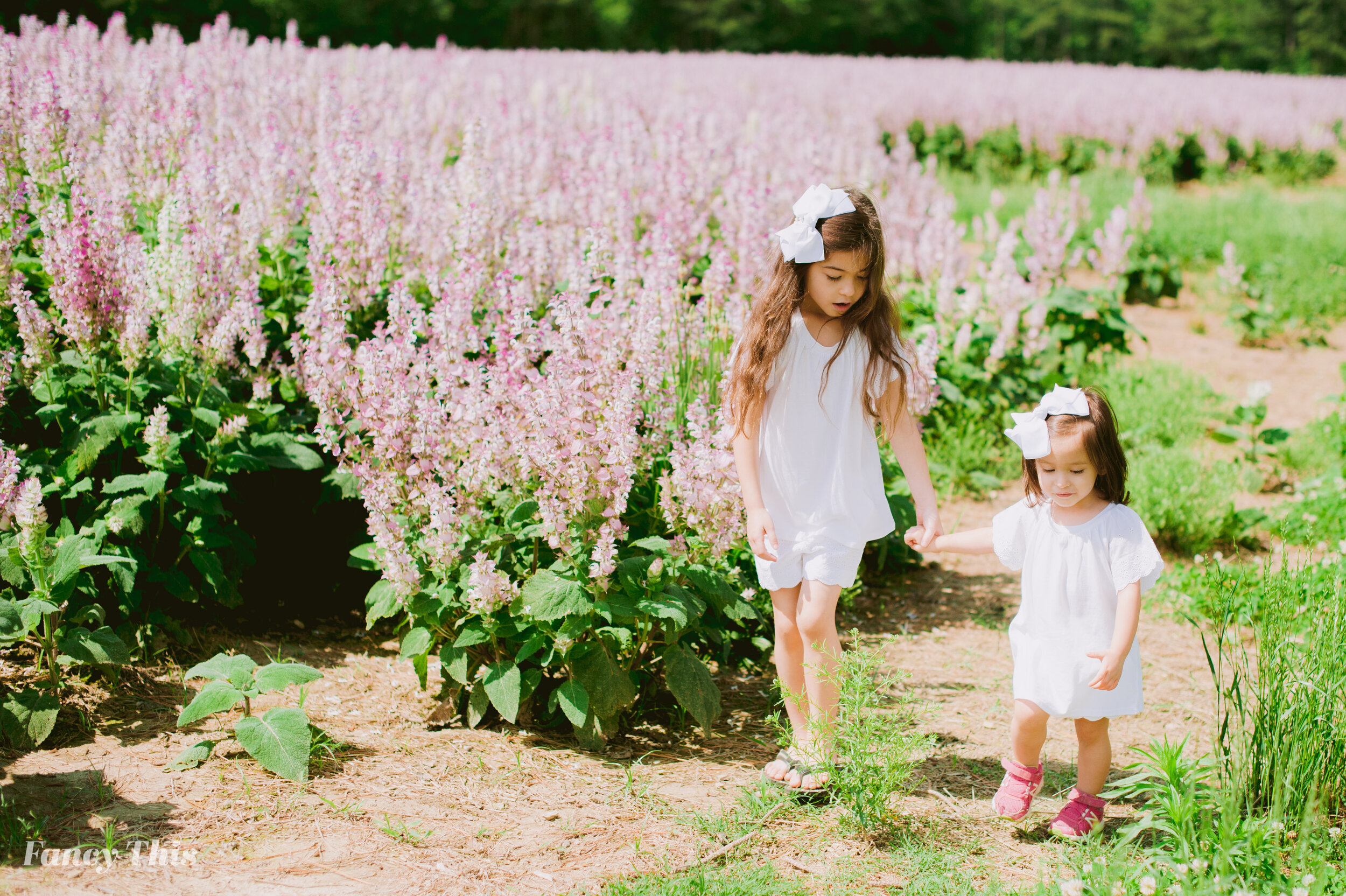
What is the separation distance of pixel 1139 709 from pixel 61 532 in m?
2.97

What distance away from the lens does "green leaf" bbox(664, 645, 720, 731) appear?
307 cm

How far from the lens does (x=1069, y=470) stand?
2672 millimetres

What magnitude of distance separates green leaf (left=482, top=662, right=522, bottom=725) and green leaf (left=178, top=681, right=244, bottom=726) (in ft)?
2.15

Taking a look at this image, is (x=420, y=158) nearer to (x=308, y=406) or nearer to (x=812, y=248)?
(x=308, y=406)

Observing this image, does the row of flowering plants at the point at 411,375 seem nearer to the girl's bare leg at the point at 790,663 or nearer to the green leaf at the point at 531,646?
the green leaf at the point at 531,646

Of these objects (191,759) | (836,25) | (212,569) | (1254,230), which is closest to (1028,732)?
(191,759)

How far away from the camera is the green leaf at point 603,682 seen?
304 cm

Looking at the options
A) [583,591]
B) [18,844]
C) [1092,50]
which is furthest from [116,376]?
[1092,50]

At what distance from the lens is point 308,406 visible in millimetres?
3918

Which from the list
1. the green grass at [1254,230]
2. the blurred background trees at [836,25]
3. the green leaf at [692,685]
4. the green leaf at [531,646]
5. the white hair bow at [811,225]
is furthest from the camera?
the blurred background trees at [836,25]

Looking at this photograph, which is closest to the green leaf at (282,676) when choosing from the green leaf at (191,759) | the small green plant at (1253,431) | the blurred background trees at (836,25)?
the green leaf at (191,759)

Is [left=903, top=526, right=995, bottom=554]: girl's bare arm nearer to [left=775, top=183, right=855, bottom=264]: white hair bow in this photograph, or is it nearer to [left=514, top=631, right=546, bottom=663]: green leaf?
[left=775, top=183, right=855, bottom=264]: white hair bow

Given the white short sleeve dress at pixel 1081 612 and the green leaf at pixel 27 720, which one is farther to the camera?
the green leaf at pixel 27 720

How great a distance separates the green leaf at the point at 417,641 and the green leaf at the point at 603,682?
1.35 ft
